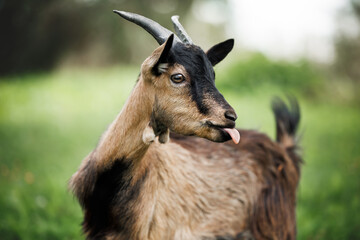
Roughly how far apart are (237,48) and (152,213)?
12.2 meters

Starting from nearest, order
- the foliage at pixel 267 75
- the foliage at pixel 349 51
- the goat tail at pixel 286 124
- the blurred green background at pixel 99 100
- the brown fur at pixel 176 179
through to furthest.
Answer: the brown fur at pixel 176 179
the goat tail at pixel 286 124
the blurred green background at pixel 99 100
the foliage at pixel 267 75
the foliage at pixel 349 51

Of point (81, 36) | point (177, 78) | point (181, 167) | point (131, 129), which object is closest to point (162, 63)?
point (177, 78)

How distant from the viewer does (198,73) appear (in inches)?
92.7

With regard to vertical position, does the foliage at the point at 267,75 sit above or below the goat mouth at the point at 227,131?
above

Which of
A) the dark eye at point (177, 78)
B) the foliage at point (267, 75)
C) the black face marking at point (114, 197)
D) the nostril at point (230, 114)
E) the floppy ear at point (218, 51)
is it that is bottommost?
the black face marking at point (114, 197)

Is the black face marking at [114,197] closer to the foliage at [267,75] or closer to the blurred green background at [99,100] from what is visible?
the blurred green background at [99,100]

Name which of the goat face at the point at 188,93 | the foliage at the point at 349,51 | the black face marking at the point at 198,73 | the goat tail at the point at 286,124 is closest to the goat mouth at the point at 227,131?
the goat face at the point at 188,93

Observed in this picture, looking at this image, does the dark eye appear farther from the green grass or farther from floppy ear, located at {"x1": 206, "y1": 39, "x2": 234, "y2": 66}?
the green grass

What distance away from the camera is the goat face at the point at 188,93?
2.29 metres

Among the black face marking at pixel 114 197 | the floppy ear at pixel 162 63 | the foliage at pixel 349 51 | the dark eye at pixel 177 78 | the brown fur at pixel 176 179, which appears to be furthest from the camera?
the foliage at pixel 349 51

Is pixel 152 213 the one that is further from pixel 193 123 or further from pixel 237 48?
pixel 237 48

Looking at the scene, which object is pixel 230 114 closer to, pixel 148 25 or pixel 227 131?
pixel 227 131

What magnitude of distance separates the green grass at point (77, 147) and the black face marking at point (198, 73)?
2.79 meters

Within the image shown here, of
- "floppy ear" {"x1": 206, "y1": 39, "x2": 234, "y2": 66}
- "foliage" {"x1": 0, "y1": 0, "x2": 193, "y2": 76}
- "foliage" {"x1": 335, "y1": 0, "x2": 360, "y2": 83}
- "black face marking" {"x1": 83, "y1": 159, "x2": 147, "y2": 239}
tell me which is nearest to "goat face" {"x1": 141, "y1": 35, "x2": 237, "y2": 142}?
"floppy ear" {"x1": 206, "y1": 39, "x2": 234, "y2": 66}
